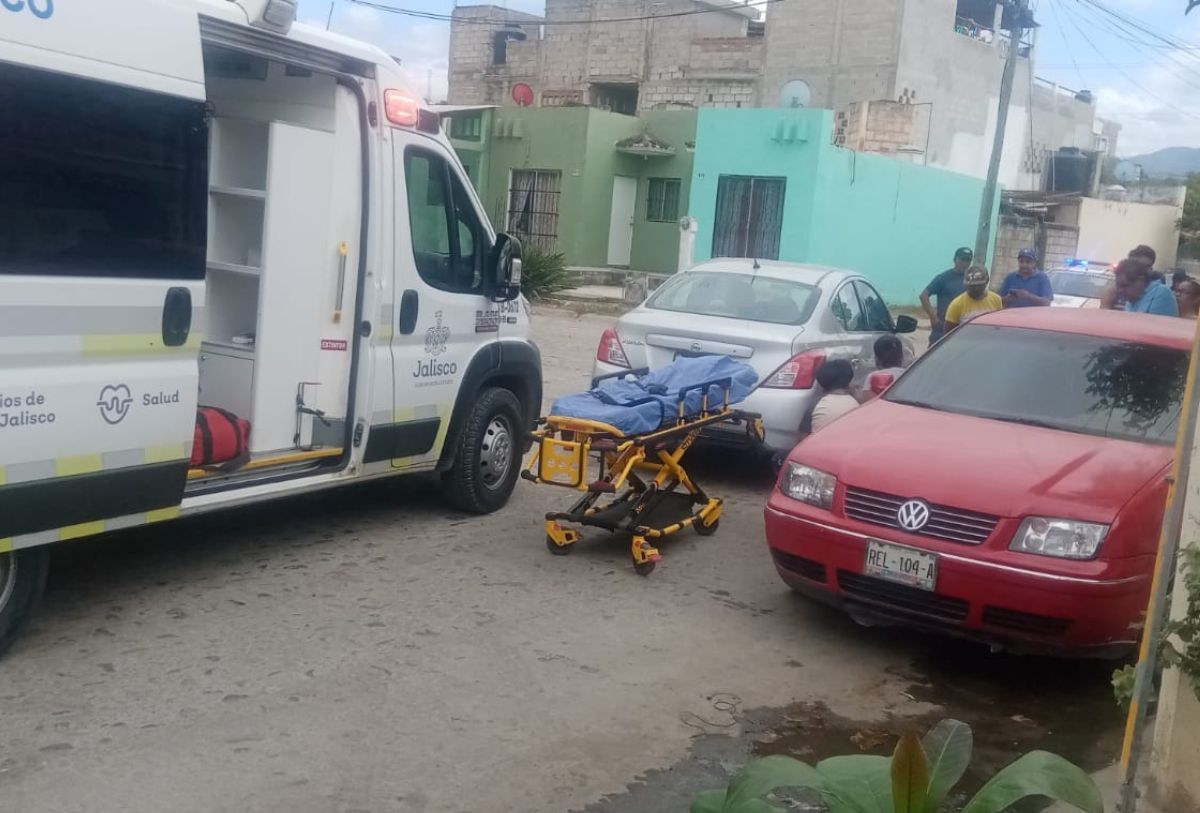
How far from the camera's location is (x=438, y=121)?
7.06 m

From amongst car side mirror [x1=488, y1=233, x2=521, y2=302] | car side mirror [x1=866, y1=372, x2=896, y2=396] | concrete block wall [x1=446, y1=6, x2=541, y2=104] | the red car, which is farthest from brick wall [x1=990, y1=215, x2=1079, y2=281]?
the red car

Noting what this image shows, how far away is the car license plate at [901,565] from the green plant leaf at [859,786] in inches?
74.6

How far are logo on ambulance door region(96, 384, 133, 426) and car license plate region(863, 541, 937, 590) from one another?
3204 millimetres

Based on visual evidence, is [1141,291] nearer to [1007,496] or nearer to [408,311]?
[1007,496]

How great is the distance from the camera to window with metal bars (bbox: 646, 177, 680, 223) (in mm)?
29375

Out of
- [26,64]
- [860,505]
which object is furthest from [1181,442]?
[26,64]

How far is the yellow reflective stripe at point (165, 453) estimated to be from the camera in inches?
203

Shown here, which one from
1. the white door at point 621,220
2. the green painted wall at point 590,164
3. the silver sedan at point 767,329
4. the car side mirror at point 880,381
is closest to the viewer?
the car side mirror at point 880,381

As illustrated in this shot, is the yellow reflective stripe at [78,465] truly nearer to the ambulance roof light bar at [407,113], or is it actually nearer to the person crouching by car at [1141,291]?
the ambulance roof light bar at [407,113]

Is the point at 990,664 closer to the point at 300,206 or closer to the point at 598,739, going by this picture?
the point at 598,739

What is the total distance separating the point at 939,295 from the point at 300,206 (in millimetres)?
7548

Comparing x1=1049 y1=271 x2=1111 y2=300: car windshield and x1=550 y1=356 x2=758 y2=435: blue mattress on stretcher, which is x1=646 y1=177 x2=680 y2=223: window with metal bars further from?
x1=550 y1=356 x2=758 y2=435: blue mattress on stretcher

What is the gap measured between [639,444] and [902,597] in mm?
1795

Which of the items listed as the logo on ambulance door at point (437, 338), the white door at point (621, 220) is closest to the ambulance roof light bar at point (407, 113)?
the logo on ambulance door at point (437, 338)
